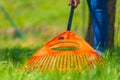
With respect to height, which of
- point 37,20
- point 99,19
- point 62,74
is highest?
point 99,19

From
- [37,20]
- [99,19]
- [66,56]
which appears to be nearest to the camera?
[66,56]

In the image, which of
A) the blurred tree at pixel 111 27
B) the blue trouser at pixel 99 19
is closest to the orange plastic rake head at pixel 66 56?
the blue trouser at pixel 99 19

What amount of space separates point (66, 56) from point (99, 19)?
0.86 m

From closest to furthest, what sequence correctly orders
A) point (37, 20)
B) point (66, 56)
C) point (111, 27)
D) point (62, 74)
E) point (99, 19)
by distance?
point (62, 74) < point (66, 56) < point (99, 19) < point (111, 27) < point (37, 20)

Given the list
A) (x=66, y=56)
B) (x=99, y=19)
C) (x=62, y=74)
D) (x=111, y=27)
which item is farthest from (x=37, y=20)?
(x=62, y=74)

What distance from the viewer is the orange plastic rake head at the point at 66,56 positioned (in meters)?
5.36

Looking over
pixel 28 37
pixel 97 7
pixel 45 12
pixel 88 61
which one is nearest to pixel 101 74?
pixel 88 61

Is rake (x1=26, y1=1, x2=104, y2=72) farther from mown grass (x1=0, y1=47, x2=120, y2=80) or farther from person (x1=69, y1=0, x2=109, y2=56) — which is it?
person (x1=69, y1=0, x2=109, y2=56)

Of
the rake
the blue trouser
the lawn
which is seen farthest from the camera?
the lawn

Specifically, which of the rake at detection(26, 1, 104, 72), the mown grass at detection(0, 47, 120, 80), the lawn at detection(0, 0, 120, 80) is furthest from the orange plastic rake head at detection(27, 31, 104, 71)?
the lawn at detection(0, 0, 120, 80)

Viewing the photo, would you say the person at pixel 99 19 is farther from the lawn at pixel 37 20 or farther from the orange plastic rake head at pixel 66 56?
the lawn at pixel 37 20

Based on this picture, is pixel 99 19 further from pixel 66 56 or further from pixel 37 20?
pixel 37 20

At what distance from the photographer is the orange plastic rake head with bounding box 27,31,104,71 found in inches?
211

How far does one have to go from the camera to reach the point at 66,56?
546 centimetres
